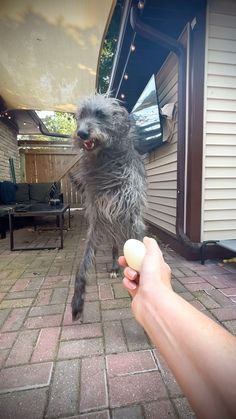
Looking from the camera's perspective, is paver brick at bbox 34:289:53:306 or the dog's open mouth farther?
paver brick at bbox 34:289:53:306

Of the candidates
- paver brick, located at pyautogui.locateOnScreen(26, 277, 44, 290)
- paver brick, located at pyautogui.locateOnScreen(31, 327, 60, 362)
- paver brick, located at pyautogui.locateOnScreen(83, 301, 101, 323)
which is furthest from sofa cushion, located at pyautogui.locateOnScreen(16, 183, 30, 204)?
paver brick, located at pyautogui.locateOnScreen(31, 327, 60, 362)

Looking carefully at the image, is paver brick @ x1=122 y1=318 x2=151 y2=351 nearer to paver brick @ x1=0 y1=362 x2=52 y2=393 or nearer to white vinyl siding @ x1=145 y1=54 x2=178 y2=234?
paver brick @ x1=0 y1=362 x2=52 y2=393

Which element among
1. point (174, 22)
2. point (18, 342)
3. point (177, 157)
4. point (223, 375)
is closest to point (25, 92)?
point (174, 22)

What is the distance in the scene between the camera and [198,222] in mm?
2982

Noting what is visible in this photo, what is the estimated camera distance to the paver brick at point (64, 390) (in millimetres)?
1083

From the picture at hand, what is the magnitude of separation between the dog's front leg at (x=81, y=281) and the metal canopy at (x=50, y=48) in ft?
8.15

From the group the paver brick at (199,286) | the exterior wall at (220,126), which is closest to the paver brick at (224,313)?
the paver brick at (199,286)

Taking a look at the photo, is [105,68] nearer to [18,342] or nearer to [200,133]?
[200,133]

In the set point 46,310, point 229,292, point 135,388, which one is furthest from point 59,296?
point 229,292

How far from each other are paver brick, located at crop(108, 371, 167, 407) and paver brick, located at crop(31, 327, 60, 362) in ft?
1.32

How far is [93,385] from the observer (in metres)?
1.21

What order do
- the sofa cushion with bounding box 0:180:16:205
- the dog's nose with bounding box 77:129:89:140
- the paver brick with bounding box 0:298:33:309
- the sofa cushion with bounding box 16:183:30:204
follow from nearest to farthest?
the dog's nose with bounding box 77:129:89:140 < the paver brick with bounding box 0:298:33:309 < the sofa cushion with bounding box 0:180:16:205 < the sofa cushion with bounding box 16:183:30:204

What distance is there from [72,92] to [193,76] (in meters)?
2.67

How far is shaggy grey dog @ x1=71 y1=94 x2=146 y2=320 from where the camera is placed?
176 cm
